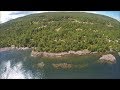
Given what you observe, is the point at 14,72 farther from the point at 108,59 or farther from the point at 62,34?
the point at 108,59

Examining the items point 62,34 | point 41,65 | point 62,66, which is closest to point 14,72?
point 41,65

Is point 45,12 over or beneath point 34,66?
over

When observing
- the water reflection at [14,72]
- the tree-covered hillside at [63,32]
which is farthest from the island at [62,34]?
the water reflection at [14,72]

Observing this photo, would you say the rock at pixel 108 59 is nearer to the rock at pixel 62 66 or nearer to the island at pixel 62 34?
the island at pixel 62 34
